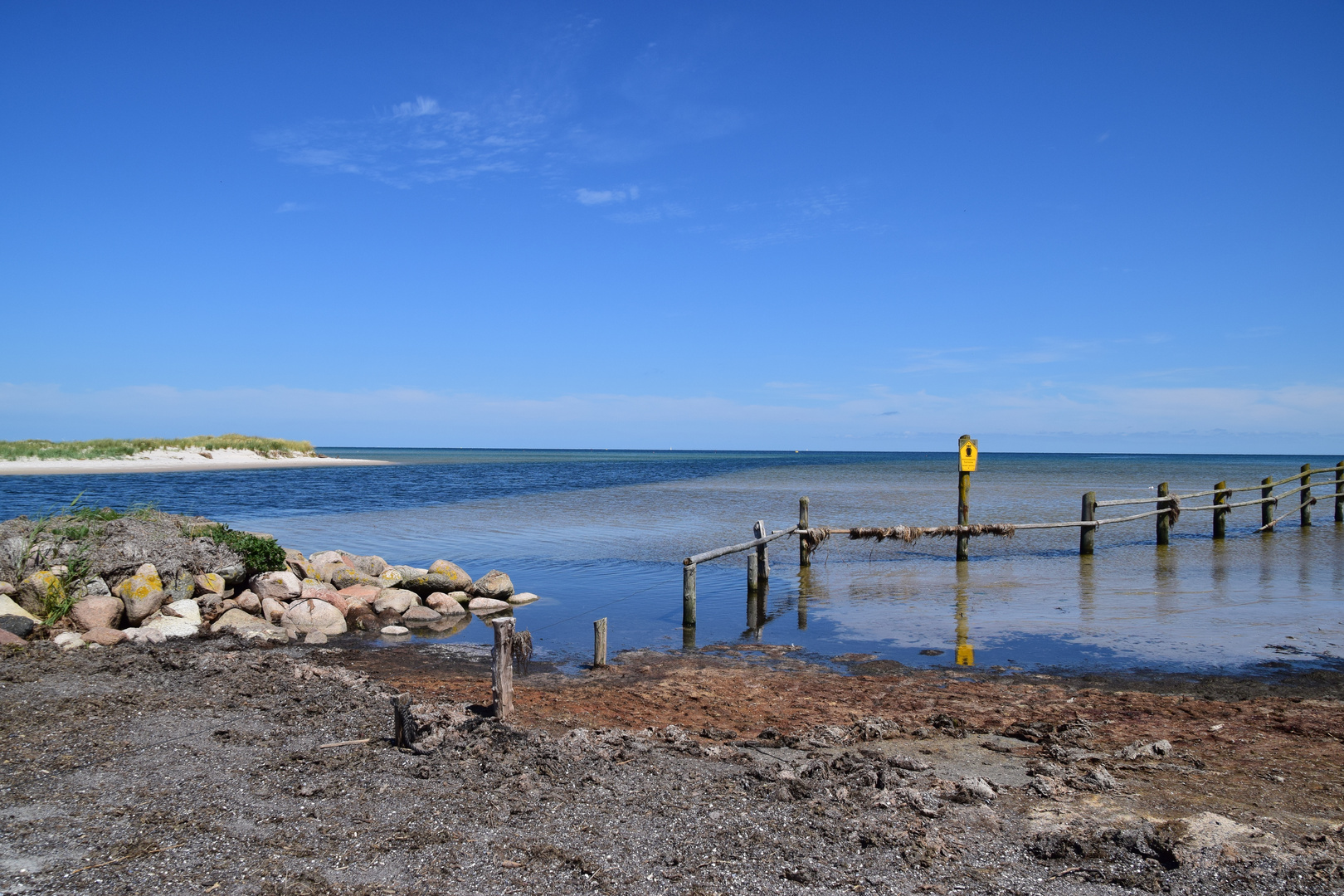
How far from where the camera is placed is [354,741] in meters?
6.39

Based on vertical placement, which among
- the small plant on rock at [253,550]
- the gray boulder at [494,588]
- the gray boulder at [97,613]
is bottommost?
the gray boulder at [494,588]

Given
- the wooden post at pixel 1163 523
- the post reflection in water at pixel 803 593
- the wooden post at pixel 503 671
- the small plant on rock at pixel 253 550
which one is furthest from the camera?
the wooden post at pixel 1163 523

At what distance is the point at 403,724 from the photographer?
6.38m

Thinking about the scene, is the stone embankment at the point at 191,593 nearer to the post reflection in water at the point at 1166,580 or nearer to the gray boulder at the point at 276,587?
the gray boulder at the point at 276,587

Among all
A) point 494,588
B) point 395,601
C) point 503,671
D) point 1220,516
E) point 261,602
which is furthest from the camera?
point 1220,516

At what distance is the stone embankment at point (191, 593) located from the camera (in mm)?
10586

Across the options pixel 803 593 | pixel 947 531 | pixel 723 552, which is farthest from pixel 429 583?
pixel 947 531

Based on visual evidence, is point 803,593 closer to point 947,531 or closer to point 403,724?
point 947,531

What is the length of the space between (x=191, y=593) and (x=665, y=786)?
974 cm

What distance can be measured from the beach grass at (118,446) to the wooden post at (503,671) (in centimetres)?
6063

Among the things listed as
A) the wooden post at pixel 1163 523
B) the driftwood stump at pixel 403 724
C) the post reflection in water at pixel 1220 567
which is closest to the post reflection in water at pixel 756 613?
the driftwood stump at pixel 403 724

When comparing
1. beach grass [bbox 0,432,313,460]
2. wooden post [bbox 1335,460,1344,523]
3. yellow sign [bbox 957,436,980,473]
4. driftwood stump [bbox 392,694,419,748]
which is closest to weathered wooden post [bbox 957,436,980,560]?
yellow sign [bbox 957,436,980,473]

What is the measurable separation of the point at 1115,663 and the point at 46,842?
10.2m

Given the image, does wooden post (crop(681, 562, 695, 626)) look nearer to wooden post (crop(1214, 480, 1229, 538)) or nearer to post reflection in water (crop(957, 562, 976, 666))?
post reflection in water (crop(957, 562, 976, 666))
